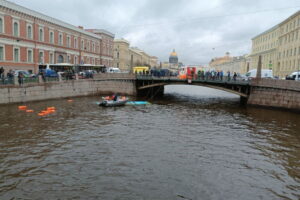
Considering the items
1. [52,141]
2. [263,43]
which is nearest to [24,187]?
[52,141]

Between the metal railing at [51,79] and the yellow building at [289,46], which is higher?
the yellow building at [289,46]

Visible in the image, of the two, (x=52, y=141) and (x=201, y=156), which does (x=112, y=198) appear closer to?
(x=201, y=156)

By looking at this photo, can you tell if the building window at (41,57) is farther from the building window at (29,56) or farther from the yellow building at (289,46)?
the yellow building at (289,46)

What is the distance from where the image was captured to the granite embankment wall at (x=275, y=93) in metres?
26.1

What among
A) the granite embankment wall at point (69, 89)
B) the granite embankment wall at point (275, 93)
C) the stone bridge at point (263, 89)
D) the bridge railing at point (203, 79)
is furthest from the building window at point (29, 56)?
the granite embankment wall at point (275, 93)

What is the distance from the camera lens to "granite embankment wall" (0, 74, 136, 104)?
24.6 meters

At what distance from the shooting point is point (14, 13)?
35.5m

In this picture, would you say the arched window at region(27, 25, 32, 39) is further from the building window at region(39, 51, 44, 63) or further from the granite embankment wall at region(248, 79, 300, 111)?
the granite embankment wall at region(248, 79, 300, 111)

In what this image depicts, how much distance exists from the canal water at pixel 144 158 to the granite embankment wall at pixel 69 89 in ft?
15.7

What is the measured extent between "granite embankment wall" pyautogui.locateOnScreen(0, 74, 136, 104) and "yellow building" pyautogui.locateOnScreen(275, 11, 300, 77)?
3993 cm

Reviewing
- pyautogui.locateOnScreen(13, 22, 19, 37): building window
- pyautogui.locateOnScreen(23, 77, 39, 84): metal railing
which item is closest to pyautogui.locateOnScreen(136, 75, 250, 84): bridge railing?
pyautogui.locateOnScreen(23, 77, 39, 84): metal railing

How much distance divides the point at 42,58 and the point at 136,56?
7673cm

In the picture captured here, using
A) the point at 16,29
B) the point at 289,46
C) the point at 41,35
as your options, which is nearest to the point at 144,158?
the point at 16,29

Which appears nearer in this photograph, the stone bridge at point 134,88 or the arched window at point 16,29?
the stone bridge at point 134,88
